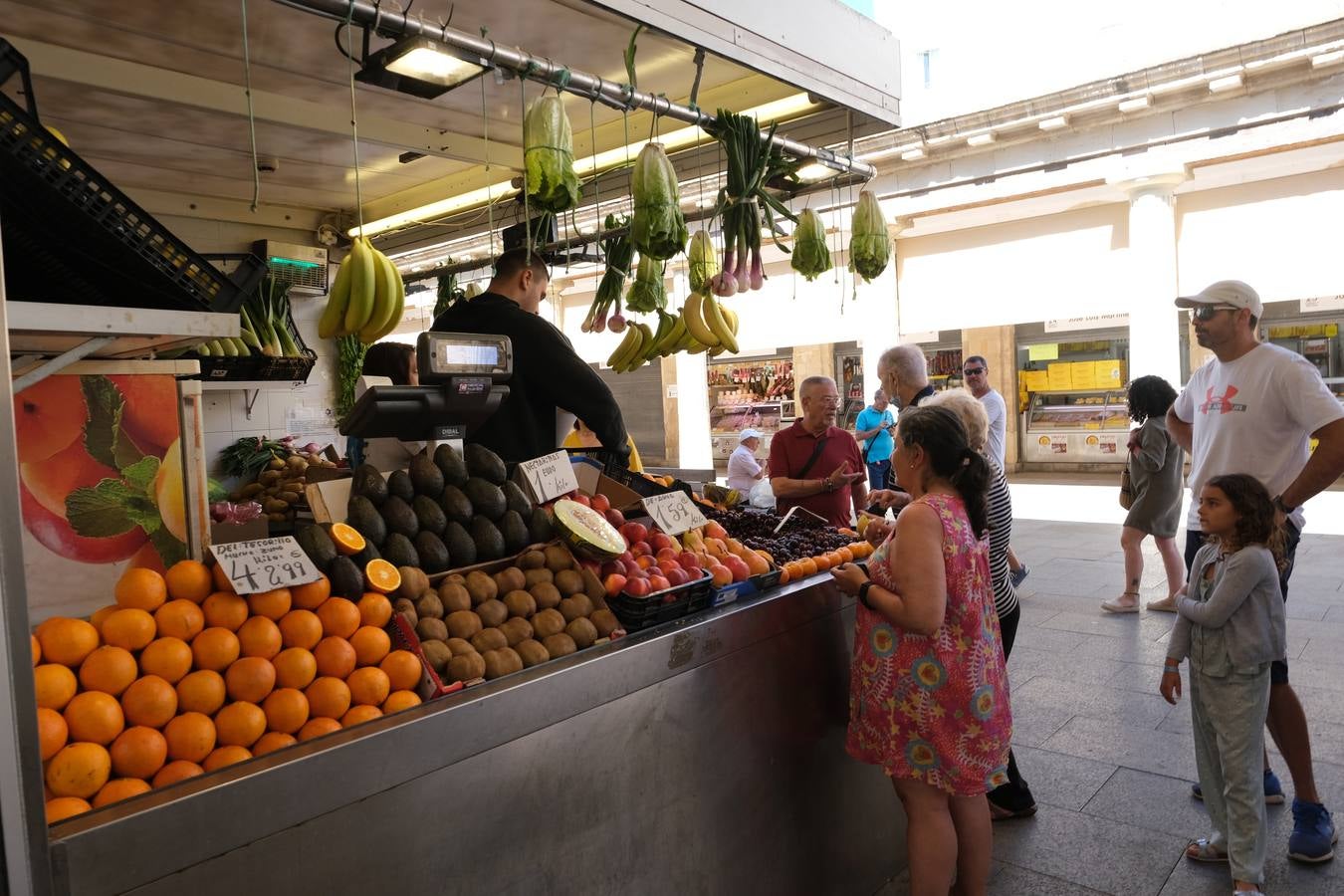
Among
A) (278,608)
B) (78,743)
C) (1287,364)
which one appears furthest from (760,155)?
(78,743)

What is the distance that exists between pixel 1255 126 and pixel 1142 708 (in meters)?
7.62

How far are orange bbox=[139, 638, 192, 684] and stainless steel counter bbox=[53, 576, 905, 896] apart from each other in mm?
296

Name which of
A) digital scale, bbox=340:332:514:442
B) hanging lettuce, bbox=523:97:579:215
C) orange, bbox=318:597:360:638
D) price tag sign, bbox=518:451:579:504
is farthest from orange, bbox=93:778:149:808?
hanging lettuce, bbox=523:97:579:215

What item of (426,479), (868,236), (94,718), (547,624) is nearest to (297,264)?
(868,236)

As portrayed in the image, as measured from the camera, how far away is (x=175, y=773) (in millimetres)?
1569

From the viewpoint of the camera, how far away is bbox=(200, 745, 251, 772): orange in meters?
1.61

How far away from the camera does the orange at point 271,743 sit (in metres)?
1.67

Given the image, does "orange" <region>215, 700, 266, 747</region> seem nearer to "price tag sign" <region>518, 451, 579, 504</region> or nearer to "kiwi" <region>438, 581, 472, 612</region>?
"kiwi" <region>438, 581, 472, 612</region>

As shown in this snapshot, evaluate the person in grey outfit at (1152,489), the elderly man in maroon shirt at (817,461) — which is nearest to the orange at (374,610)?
the elderly man in maroon shirt at (817,461)

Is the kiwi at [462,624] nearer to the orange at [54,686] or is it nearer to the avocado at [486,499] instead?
the avocado at [486,499]

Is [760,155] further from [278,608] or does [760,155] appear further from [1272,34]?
[1272,34]

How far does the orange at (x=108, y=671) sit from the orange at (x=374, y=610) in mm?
453

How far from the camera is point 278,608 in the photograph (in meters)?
1.90

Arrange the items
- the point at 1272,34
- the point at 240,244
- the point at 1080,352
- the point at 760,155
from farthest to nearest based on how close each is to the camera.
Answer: the point at 1080,352, the point at 1272,34, the point at 240,244, the point at 760,155
